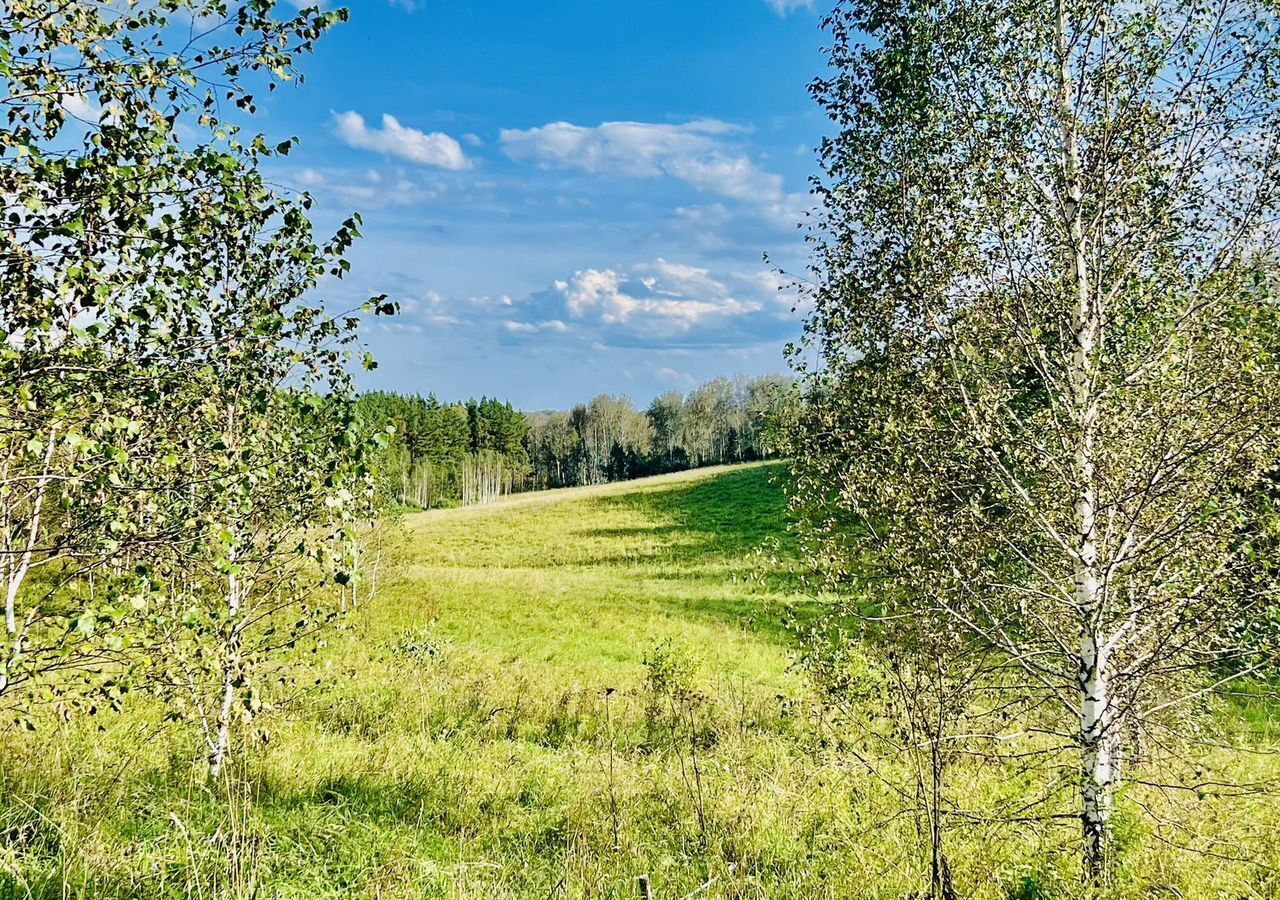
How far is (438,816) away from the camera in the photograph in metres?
7.50

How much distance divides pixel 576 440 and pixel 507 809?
10376 centimetres

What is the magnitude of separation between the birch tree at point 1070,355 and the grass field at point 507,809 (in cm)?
114

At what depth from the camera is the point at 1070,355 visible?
6.88m

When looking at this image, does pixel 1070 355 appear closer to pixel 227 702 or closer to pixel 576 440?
pixel 227 702

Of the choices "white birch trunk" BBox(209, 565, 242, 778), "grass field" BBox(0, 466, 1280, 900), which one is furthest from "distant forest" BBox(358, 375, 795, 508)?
"white birch trunk" BBox(209, 565, 242, 778)

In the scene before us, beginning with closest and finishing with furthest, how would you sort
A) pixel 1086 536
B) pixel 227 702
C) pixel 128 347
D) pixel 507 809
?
pixel 128 347
pixel 1086 536
pixel 227 702
pixel 507 809

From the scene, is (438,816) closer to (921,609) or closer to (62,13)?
(921,609)

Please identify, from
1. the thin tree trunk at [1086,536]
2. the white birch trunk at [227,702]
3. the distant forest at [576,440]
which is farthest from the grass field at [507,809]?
the distant forest at [576,440]

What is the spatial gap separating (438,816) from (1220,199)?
10383 millimetres

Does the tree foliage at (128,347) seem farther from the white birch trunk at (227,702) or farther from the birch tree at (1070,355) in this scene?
the birch tree at (1070,355)

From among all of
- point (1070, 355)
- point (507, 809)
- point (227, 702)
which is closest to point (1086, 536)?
point (1070, 355)

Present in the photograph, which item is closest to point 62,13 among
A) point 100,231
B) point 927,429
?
point 100,231

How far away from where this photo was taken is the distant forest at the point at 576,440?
97188mm

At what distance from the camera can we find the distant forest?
319 ft
